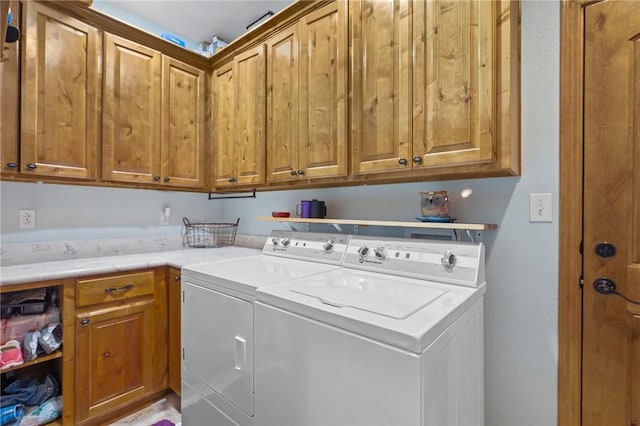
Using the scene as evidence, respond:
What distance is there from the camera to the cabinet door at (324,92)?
1.60m

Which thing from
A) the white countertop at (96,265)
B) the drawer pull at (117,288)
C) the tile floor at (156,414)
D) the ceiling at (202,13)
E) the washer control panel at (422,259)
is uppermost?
the ceiling at (202,13)

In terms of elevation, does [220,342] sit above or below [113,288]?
Answer: below

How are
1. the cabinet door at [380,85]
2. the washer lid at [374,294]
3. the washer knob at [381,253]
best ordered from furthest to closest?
the washer knob at [381,253] → the cabinet door at [380,85] → the washer lid at [374,294]

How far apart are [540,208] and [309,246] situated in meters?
1.16

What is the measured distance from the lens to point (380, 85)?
1.46 metres

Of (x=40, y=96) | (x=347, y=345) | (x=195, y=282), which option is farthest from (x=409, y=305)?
(x=40, y=96)

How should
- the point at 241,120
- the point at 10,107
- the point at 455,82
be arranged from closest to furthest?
the point at 455,82 → the point at 10,107 → the point at 241,120

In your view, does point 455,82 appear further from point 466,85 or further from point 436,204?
point 436,204

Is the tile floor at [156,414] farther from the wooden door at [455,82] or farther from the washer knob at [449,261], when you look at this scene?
the wooden door at [455,82]

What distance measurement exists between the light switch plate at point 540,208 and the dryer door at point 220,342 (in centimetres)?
128

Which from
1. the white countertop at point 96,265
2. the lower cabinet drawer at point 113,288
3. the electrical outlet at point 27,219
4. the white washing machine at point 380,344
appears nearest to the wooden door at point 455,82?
the white washing machine at point 380,344

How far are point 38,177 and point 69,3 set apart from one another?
1.03m

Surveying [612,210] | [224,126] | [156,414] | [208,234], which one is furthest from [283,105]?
[156,414]

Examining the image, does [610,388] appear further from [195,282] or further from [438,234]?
[195,282]
